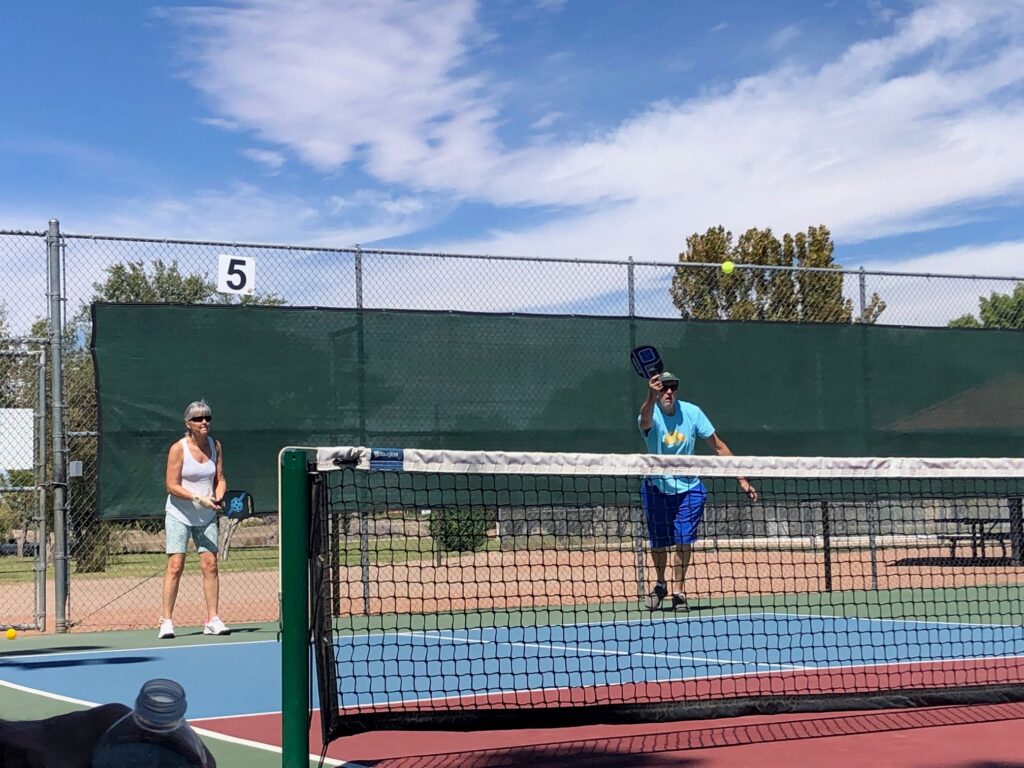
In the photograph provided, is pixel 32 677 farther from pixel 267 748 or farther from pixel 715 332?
pixel 715 332

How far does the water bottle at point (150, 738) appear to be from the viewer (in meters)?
2.68

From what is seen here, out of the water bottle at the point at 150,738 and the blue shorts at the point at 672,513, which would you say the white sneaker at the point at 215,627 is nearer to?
the blue shorts at the point at 672,513

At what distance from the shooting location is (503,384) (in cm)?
1063

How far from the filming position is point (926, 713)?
5.29 m

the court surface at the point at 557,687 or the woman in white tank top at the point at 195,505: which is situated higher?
the woman in white tank top at the point at 195,505

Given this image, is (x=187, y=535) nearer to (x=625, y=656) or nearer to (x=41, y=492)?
(x=41, y=492)

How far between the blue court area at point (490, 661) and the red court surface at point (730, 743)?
0.42 metres

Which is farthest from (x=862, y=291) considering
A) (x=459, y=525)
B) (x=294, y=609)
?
(x=294, y=609)

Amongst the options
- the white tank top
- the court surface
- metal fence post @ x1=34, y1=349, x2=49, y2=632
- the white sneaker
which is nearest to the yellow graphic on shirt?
the court surface

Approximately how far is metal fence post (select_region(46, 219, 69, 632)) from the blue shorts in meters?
3.96

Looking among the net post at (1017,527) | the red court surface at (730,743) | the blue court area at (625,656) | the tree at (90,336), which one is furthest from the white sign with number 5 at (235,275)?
the net post at (1017,527)

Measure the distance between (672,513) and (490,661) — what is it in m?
2.41

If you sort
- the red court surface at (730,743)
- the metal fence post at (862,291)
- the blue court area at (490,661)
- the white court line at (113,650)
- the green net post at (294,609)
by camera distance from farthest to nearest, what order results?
the metal fence post at (862,291) < the white court line at (113,650) < the blue court area at (490,661) < the red court surface at (730,743) < the green net post at (294,609)

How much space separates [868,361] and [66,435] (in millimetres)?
6623
